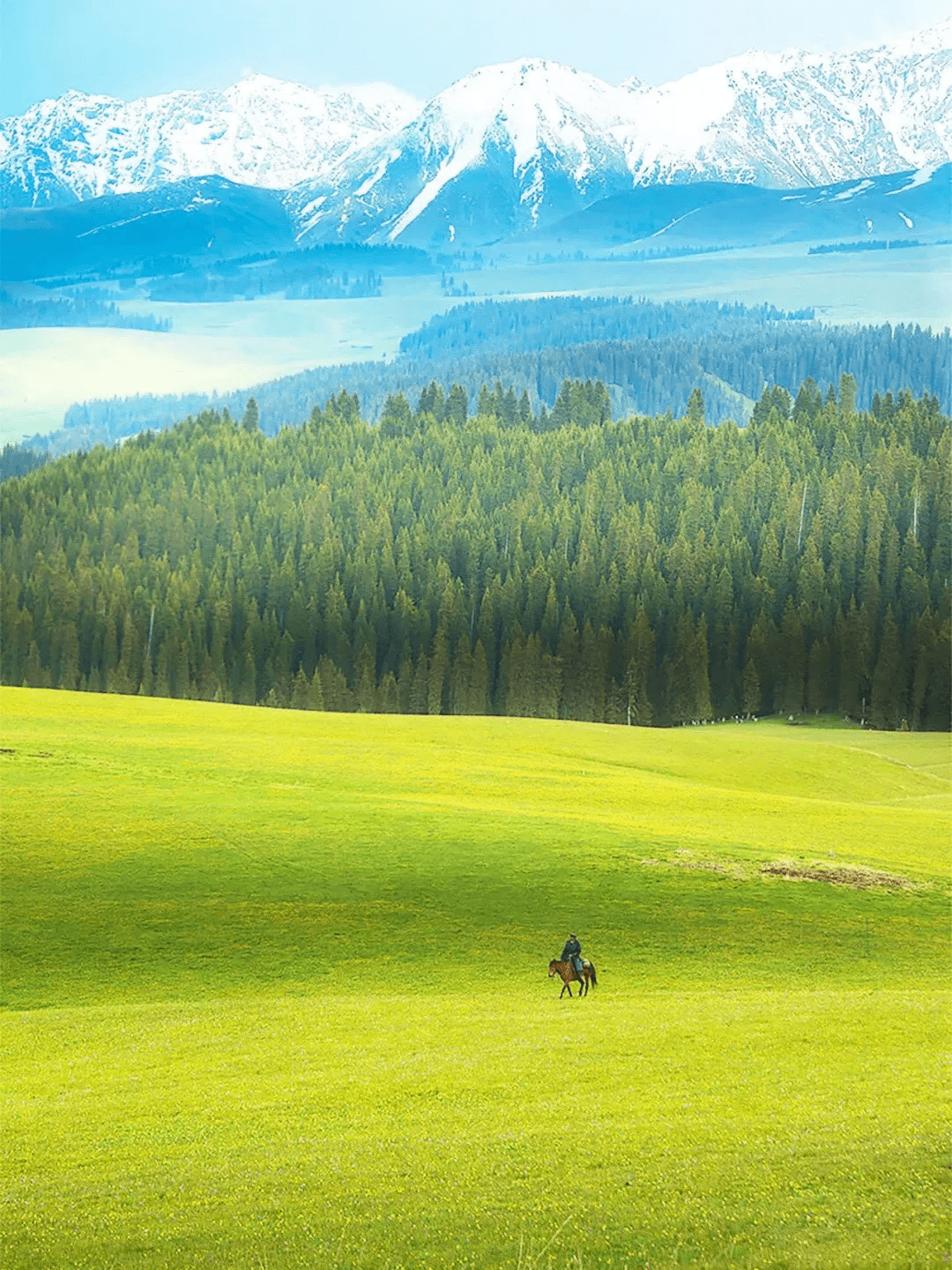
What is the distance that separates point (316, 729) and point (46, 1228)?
7111 centimetres

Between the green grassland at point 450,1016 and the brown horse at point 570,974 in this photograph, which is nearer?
the green grassland at point 450,1016

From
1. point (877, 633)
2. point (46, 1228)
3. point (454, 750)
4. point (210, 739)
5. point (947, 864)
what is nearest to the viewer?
point (46, 1228)

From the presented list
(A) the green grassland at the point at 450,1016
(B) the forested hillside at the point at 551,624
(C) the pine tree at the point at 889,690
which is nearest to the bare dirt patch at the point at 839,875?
(A) the green grassland at the point at 450,1016

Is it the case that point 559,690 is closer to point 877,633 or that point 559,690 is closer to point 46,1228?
point 877,633

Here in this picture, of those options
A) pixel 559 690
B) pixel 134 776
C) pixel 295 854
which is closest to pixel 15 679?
pixel 559 690

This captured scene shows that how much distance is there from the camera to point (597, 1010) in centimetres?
3800

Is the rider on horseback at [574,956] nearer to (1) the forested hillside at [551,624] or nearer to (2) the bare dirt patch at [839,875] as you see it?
(2) the bare dirt patch at [839,875]

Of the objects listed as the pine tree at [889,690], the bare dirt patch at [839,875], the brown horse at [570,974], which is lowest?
the brown horse at [570,974]

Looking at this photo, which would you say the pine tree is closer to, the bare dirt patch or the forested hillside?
the forested hillside

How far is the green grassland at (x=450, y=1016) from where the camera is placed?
2308 centimetres

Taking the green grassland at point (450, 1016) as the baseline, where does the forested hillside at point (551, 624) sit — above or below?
above

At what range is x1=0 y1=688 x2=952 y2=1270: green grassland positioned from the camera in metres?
23.1

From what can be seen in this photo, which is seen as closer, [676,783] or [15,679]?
[676,783]

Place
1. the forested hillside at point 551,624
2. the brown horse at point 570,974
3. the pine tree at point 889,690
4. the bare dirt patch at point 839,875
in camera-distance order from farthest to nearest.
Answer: the forested hillside at point 551,624 → the pine tree at point 889,690 → the bare dirt patch at point 839,875 → the brown horse at point 570,974
